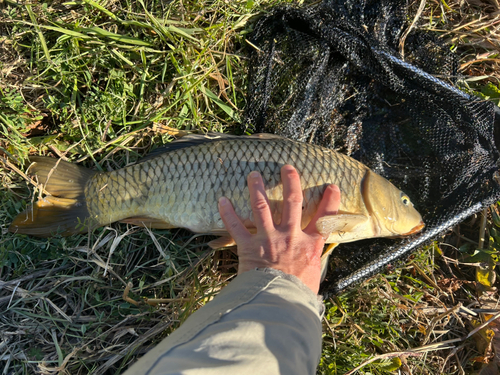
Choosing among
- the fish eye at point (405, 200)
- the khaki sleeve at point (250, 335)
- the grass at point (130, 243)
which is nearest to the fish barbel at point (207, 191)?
the fish eye at point (405, 200)

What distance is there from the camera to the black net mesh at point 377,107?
5.83 ft

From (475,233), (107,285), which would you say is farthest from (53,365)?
(475,233)

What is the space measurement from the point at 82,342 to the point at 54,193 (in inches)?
31.8

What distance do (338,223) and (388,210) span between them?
36cm

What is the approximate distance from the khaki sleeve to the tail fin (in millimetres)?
972

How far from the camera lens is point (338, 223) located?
1.51 meters

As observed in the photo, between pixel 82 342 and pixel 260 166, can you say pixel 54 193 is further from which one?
pixel 260 166

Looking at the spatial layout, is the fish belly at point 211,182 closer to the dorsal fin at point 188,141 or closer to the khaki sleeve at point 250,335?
the dorsal fin at point 188,141

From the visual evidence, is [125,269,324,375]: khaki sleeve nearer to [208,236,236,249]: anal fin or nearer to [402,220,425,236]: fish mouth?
[208,236,236,249]: anal fin

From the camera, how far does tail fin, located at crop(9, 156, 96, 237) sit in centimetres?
165

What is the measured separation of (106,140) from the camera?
6.13 feet

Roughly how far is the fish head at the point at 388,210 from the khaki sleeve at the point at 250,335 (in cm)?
64

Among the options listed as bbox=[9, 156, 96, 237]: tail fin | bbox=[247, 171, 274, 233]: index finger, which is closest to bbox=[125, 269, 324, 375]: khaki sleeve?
bbox=[247, 171, 274, 233]: index finger

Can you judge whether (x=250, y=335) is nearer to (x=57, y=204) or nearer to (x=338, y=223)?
(x=338, y=223)
